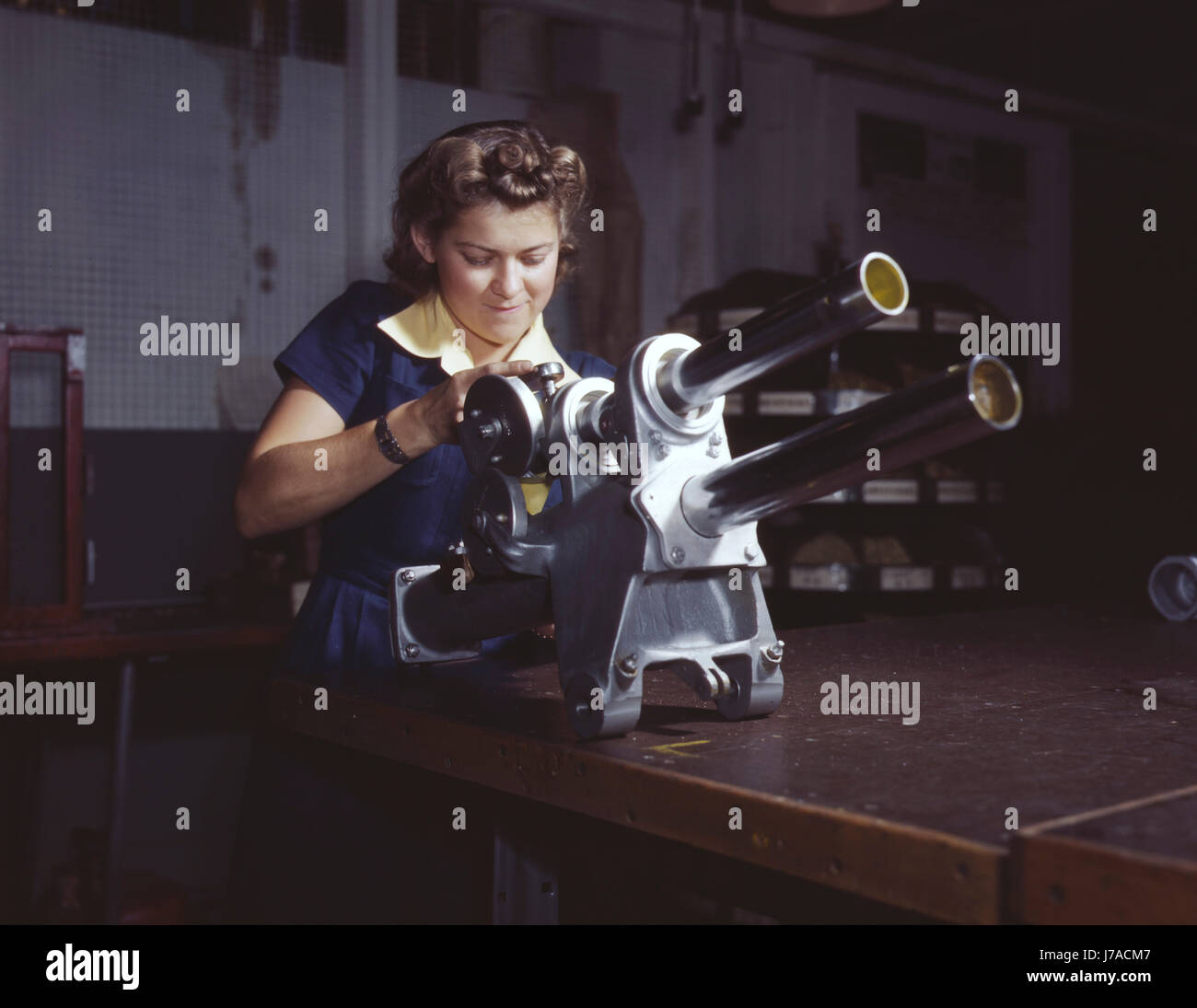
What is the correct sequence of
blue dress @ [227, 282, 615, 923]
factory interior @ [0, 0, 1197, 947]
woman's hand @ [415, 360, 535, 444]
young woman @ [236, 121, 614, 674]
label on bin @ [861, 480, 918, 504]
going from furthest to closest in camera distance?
label on bin @ [861, 480, 918, 504]
young woman @ [236, 121, 614, 674]
blue dress @ [227, 282, 615, 923]
woman's hand @ [415, 360, 535, 444]
factory interior @ [0, 0, 1197, 947]

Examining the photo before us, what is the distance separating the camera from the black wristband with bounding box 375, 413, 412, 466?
1.31 metres

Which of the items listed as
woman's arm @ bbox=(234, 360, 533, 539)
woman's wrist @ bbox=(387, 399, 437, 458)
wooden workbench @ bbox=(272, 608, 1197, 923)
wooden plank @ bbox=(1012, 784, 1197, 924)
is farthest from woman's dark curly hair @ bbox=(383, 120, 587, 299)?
wooden plank @ bbox=(1012, 784, 1197, 924)

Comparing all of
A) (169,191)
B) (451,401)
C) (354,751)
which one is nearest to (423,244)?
(451,401)

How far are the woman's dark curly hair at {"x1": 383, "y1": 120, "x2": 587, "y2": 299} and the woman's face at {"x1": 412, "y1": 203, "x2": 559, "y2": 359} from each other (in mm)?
15

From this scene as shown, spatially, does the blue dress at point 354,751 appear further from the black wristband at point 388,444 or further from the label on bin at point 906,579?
the label on bin at point 906,579

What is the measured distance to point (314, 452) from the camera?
1412 mm

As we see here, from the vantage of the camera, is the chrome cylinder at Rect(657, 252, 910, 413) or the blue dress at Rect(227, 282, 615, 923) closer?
the chrome cylinder at Rect(657, 252, 910, 413)

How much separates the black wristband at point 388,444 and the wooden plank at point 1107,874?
→ 786 mm

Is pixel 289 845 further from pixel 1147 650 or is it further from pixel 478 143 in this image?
pixel 1147 650

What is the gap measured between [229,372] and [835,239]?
2.03 m

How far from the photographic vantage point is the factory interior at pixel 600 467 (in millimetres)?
941

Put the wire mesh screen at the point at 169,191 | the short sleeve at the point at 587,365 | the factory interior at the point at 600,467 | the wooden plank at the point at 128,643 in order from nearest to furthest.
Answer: the factory interior at the point at 600,467
the short sleeve at the point at 587,365
the wooden plank at the point at 128,643
the wire mesh screen at the point at 169,191

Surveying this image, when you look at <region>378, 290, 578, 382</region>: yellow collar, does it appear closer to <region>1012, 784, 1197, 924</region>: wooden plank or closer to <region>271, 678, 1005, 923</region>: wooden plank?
<region>271, 678, 1005, 923</region>: wooden plank

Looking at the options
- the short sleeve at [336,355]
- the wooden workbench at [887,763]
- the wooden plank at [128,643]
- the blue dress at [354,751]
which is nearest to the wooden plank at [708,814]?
the wooden workbench at [887,763]
